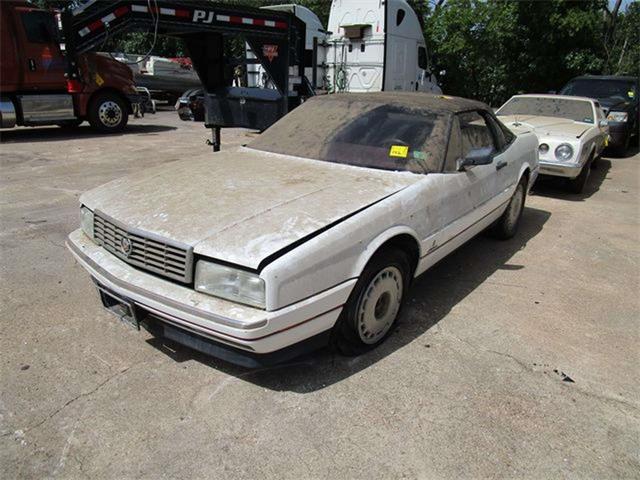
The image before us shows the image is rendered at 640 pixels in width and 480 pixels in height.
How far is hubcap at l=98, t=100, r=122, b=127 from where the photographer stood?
470 inches

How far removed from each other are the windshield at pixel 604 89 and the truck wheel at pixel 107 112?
33.9 ft

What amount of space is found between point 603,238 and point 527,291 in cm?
204

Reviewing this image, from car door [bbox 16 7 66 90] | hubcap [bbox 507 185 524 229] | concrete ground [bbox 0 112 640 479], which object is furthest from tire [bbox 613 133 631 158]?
car door [bbox 16 7 66 90]

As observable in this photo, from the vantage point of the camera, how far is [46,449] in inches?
89.4

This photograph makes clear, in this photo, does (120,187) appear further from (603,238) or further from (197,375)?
(603,238)

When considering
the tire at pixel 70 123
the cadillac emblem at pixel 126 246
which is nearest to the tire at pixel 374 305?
the cadillac emblem at pixel 126 246

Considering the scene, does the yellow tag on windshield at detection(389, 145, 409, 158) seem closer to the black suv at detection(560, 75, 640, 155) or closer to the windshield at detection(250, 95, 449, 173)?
the windshield at detection(250, 95, 449, 173)

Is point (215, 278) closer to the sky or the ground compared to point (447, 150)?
closer to the ground

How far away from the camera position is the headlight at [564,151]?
6.68 m

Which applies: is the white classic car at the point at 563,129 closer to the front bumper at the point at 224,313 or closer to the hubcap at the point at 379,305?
the hubcap at the point at 379,305

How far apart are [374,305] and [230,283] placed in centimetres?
97

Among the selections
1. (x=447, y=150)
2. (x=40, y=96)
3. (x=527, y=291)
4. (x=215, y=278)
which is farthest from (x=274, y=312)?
(x=40, y=96)

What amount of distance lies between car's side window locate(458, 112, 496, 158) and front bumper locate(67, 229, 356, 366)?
1839 millimetres

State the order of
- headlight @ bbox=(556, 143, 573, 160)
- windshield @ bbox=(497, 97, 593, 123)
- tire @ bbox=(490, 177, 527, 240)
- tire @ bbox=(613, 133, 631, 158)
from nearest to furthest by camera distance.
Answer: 1. tire @ bbox=(490, 177, 527, 240)
2. headlight @ bbox=(556, 143, 573, 160)
3. windshield @ bbox=(497, 97, 593, 123)
4. tire @ bbox=(613, 133, 631, 158)
